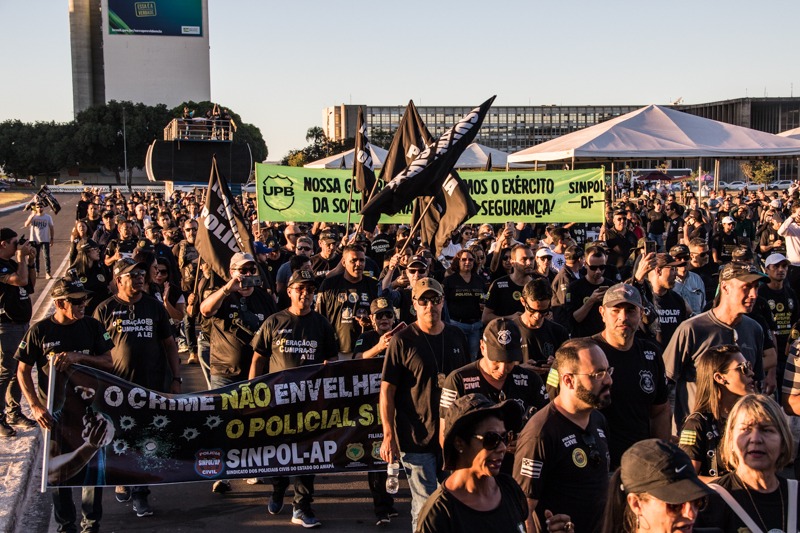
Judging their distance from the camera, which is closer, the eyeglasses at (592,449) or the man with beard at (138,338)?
the eyeglasses at (592,449)

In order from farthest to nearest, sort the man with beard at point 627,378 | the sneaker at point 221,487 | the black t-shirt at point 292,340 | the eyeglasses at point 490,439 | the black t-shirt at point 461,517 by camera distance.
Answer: the sneaker at point 221,487 < the black t-shirt at point 292,340 < the man with beard at point 627,378 < the eyeglasses at point 490,439 < the black t-shirt at point 461,517

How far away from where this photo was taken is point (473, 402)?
3.49 meters

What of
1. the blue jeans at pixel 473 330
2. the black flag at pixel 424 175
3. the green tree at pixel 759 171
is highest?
the green tree at pixel 759 171

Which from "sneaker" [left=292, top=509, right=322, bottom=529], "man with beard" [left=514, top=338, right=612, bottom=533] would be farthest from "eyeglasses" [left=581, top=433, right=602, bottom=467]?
"sneaker" [left=292, top=509, right=322, bottom=529]

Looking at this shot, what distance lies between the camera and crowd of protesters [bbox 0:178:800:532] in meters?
3.44

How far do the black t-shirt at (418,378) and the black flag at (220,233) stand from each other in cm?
367

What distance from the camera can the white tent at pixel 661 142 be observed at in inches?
643

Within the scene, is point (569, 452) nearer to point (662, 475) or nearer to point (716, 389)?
point (716, 389)

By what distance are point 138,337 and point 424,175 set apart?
3575 millimetres

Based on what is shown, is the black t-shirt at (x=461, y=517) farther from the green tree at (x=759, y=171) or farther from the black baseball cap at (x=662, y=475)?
the green tree at (x=759, y=171)

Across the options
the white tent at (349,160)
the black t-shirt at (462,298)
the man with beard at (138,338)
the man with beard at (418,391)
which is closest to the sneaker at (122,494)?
the man with beard at (138,338)

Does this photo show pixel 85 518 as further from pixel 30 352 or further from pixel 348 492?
pixel 348 492

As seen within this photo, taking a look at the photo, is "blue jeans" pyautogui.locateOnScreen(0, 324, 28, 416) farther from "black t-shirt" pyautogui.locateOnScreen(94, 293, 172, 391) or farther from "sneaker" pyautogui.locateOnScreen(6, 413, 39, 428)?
"black t-shirt" pyautogui.locateOnScreen(94, 293, 172, 391)

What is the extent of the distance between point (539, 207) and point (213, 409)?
833 cm
